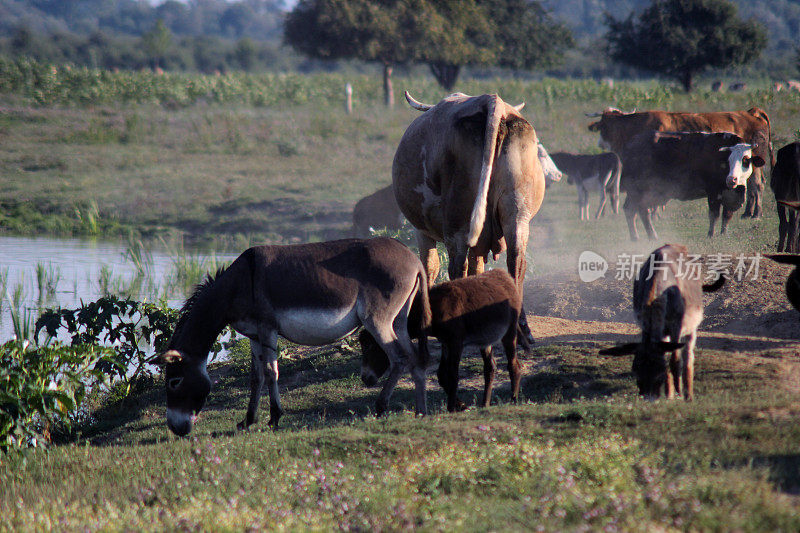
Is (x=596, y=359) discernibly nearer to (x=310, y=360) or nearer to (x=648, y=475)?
(x=310, y=360)

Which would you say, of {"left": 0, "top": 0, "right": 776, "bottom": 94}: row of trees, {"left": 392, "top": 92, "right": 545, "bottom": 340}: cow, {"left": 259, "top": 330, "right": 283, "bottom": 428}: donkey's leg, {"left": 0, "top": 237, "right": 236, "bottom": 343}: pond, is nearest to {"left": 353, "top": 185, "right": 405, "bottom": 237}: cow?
{"left": 0, "top": 237, "right": 236, "bottom": 343}: pond

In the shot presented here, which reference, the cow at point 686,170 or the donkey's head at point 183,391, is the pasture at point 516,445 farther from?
the cow at point 686,170

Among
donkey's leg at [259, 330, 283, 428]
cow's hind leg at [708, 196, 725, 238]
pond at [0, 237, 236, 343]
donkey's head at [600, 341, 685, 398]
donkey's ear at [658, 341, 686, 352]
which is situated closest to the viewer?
donkey's ear at [658, 341, 686, 352]

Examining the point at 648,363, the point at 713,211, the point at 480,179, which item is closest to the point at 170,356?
the point at 480,179

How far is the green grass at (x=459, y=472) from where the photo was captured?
4836mm

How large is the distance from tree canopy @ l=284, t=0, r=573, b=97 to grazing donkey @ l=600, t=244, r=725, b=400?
37.4 meters

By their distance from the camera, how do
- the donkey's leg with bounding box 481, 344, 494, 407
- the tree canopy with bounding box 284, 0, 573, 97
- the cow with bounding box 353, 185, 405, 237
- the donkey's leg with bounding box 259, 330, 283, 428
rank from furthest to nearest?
1. the tree canopy with bounding box 284, 0, 573, 97
2. the cow with bounding box 353, 185, 405, 237
3. the donkey's leg with bounding box 481, 344, 494, 407
4. the donkey's leg with bounding box 259, 330, 283, 428

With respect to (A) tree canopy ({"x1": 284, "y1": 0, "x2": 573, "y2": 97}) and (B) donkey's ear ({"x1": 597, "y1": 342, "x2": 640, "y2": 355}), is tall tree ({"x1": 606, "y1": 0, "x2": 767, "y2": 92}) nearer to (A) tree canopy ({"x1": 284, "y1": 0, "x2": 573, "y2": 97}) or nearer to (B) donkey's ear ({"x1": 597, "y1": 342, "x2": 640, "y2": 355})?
(A) tree canopy ({"x1": 284, "y1": 0, "x2": 573, "y2": 97})

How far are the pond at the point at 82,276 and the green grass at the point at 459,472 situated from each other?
19.8ft

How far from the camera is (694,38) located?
47.5 meters

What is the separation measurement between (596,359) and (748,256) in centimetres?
504

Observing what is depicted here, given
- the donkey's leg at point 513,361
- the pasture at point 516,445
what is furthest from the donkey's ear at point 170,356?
the donkey's leg at point 513,361

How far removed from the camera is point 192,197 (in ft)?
82.2

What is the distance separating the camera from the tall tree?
155ft
